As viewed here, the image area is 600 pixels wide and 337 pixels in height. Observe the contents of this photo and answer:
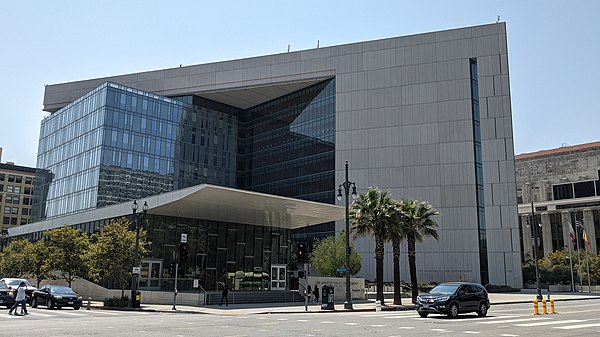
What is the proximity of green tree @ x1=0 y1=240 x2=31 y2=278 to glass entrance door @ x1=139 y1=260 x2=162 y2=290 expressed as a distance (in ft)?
40.1

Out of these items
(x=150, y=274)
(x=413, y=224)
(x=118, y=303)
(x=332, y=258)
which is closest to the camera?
(x=118, y=303)

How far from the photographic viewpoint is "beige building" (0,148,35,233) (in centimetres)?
13162

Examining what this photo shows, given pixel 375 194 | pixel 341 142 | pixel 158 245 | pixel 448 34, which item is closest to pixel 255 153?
pixel 341 142

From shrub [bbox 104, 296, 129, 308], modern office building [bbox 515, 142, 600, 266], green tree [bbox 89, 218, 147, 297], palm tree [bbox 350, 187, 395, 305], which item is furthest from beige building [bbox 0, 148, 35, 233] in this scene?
palm tree [bbox 350, 187, 395, 305]

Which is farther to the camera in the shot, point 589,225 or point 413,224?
point 589,225

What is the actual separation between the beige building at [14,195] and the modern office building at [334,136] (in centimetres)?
4900

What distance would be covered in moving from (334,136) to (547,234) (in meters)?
54.8

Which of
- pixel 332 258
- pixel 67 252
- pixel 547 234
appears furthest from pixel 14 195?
pixel 547 234

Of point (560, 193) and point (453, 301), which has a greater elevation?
point (560, 193)

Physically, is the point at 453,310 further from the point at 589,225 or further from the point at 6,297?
the point at 589,225

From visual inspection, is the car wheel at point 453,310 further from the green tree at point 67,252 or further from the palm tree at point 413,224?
the green tree at point 67,252

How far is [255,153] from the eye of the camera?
9500 cm

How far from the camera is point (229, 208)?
43.5 m

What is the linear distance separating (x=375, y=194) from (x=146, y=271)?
20.0m
